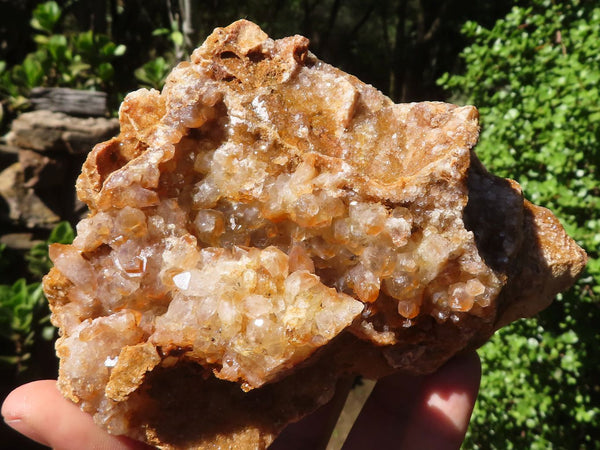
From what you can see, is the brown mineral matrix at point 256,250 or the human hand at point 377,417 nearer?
the brown mineral matrix at point 256,250

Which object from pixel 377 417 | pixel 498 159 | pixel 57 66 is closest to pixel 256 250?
pixel 377 417

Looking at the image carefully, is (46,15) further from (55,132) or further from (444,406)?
(444,406)

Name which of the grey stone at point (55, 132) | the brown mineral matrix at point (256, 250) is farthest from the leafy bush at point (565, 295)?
the grey stone at point (55, 132)

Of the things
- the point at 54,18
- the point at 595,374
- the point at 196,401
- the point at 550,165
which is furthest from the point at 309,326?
the point at 54,18

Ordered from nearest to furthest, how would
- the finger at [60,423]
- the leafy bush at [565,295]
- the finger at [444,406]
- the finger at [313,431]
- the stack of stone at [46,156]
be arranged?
the finger at [60,423]
the finger at [444,406]
the finger at [313,431]
the leafy bush at [565,295]
the stack of stone at [46,156]

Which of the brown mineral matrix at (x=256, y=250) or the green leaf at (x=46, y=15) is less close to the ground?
the brown mineral matrix at (x=256, y=250)

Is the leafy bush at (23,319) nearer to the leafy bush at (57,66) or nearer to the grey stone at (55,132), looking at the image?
the grey stone at (55,132)

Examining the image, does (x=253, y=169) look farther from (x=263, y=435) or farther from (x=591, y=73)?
(x=591, y=73)

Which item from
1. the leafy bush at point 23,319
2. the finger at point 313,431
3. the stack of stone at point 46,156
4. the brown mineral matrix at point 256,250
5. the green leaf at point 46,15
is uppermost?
the brown mineral matrix at point 256,250
